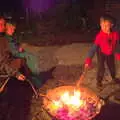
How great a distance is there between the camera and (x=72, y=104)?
4.06 meters

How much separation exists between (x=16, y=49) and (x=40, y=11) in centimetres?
776

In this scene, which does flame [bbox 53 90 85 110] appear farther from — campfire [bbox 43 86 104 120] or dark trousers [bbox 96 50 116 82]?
dark trousers [bbox 96 50 116 82]

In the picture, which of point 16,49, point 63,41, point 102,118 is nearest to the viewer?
point 102,118

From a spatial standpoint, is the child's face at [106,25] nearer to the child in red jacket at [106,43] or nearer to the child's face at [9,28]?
the child in red jacket at [106,43]

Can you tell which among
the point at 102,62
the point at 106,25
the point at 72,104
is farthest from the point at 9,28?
the point at 72,104

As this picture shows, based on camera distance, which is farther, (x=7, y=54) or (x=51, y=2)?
(x=51, y=2)

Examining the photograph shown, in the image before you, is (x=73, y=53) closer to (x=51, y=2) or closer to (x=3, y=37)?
(x=3, y=37)

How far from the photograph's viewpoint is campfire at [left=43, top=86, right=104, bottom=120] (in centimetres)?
377

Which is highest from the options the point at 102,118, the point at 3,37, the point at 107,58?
the point at 3,37

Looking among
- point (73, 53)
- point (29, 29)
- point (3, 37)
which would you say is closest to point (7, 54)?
point (3, 37)

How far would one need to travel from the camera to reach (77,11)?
1220cm

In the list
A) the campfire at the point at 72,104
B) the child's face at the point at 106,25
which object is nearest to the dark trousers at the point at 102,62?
the child's face at the point at 106,25

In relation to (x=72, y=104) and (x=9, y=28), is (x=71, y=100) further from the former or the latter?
(x=9, y=28)

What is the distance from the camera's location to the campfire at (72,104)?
148 inches
